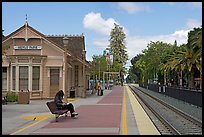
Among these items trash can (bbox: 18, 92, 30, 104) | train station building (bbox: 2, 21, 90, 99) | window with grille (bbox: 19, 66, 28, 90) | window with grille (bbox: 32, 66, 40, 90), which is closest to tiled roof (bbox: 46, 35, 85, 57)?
train station building (bbox: 2, 21, 90, 99)

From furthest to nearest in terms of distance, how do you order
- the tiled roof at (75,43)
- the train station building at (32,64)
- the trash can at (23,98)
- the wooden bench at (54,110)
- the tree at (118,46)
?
the tree at (118,46), the tiled roof at (75,43), the train station building at (32,64), the trash can at (23,98), the wooden bench at (54,110)

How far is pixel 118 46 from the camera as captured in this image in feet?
463

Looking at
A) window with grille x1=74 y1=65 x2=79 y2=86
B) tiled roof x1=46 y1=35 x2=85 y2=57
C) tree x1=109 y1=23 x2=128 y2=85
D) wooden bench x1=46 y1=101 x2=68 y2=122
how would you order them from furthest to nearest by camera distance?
tree x1=109 y1=23 x2=128 y2=85
tiled roof x1=46 y1=35 x2=85 y2=57
window with grille x1=74 y1=65 x2=79 y2=86
wooden bench x1=46 y1=101 x2=68 y2=122

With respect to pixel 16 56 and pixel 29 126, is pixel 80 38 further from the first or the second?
pixel 29 126

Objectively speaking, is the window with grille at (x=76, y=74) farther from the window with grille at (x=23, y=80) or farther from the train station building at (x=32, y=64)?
the window with grille at (x=23, y=80)

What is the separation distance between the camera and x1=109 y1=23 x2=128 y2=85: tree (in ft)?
460

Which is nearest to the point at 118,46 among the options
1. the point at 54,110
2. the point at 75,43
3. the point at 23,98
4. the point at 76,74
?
the point at 75,43

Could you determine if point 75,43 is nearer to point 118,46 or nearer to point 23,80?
point 23,80

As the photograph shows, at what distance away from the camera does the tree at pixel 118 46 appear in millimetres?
140125

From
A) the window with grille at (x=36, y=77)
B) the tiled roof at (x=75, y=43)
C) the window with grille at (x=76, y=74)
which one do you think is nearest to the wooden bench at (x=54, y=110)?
the window with grille at (x=36, y=77)

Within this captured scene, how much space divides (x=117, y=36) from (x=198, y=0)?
13398cm

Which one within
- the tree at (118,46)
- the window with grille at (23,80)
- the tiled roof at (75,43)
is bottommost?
the window with grille at (23,80)

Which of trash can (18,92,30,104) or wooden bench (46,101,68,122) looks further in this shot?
trash can (18,92,30,104)

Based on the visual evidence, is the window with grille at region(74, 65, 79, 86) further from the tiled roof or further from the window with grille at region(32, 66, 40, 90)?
the window with grille at region(32, 66, 40, 90)
